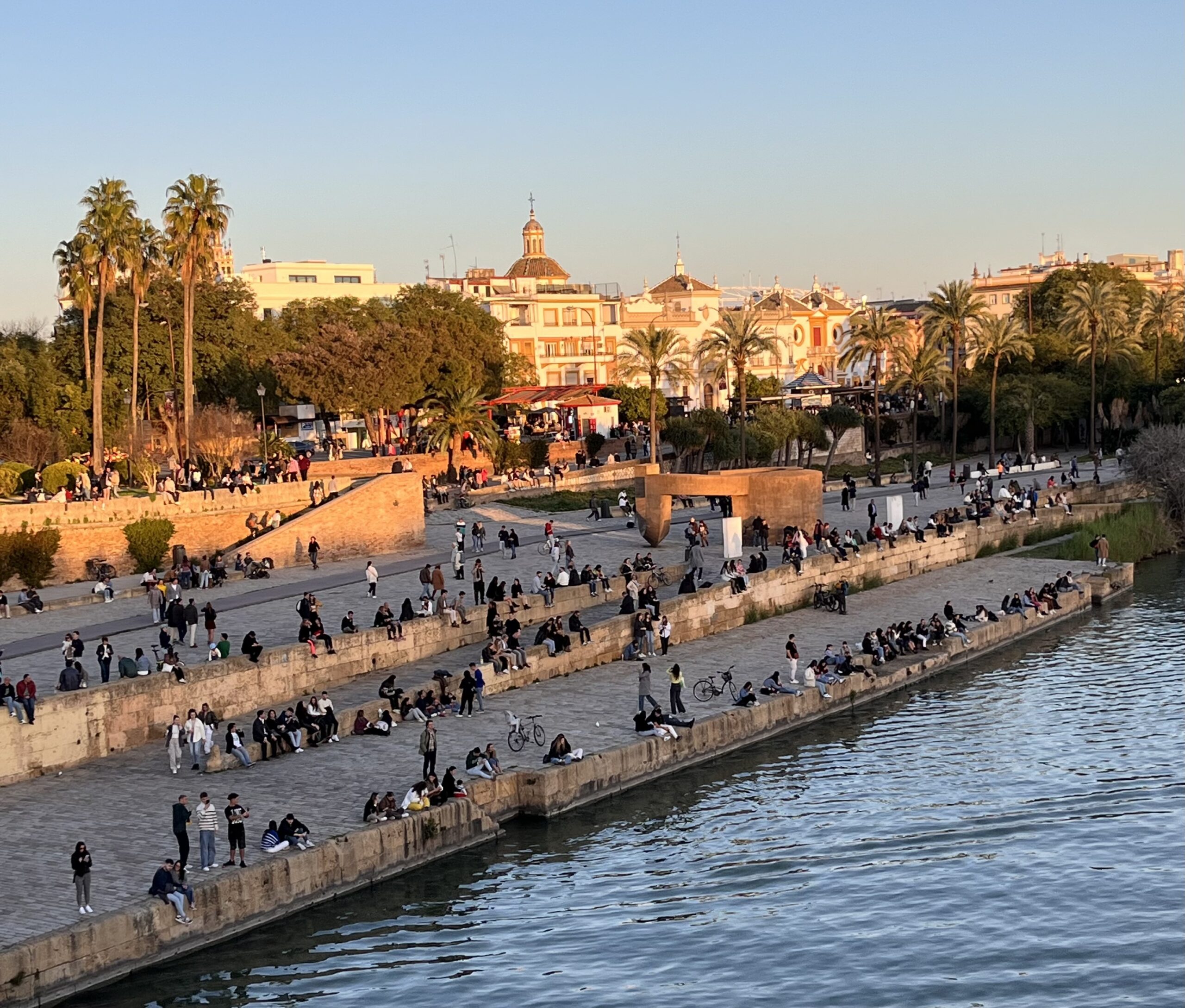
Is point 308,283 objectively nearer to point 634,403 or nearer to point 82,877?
point 634,403

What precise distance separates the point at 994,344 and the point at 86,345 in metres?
45.2

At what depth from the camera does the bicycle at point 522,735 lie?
28578 mm

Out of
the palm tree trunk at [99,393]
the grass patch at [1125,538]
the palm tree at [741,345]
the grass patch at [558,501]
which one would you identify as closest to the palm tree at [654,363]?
the palm tree at [741,345]

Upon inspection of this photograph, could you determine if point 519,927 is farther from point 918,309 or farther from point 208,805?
point 918,309

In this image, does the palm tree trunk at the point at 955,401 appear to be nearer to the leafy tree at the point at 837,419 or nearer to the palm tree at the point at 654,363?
the leafy tree at the point at 837,419

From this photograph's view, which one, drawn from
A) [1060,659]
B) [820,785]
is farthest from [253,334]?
[820,785]

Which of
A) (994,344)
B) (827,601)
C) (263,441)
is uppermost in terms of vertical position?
(994,344)

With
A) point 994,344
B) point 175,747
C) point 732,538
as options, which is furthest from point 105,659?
point 994,344

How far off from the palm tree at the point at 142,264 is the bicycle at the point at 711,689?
2935 centimetres

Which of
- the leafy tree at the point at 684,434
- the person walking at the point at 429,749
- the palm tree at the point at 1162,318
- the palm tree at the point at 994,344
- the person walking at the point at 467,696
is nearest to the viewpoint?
the person walking at the point at 429,749

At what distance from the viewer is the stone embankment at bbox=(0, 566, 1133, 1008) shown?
19.2 metres

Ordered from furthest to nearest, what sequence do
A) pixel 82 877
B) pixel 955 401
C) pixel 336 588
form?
pixel 955 401
pixel 336 588
pixel 82 877

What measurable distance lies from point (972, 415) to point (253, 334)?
38884mm

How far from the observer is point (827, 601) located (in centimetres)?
4353
